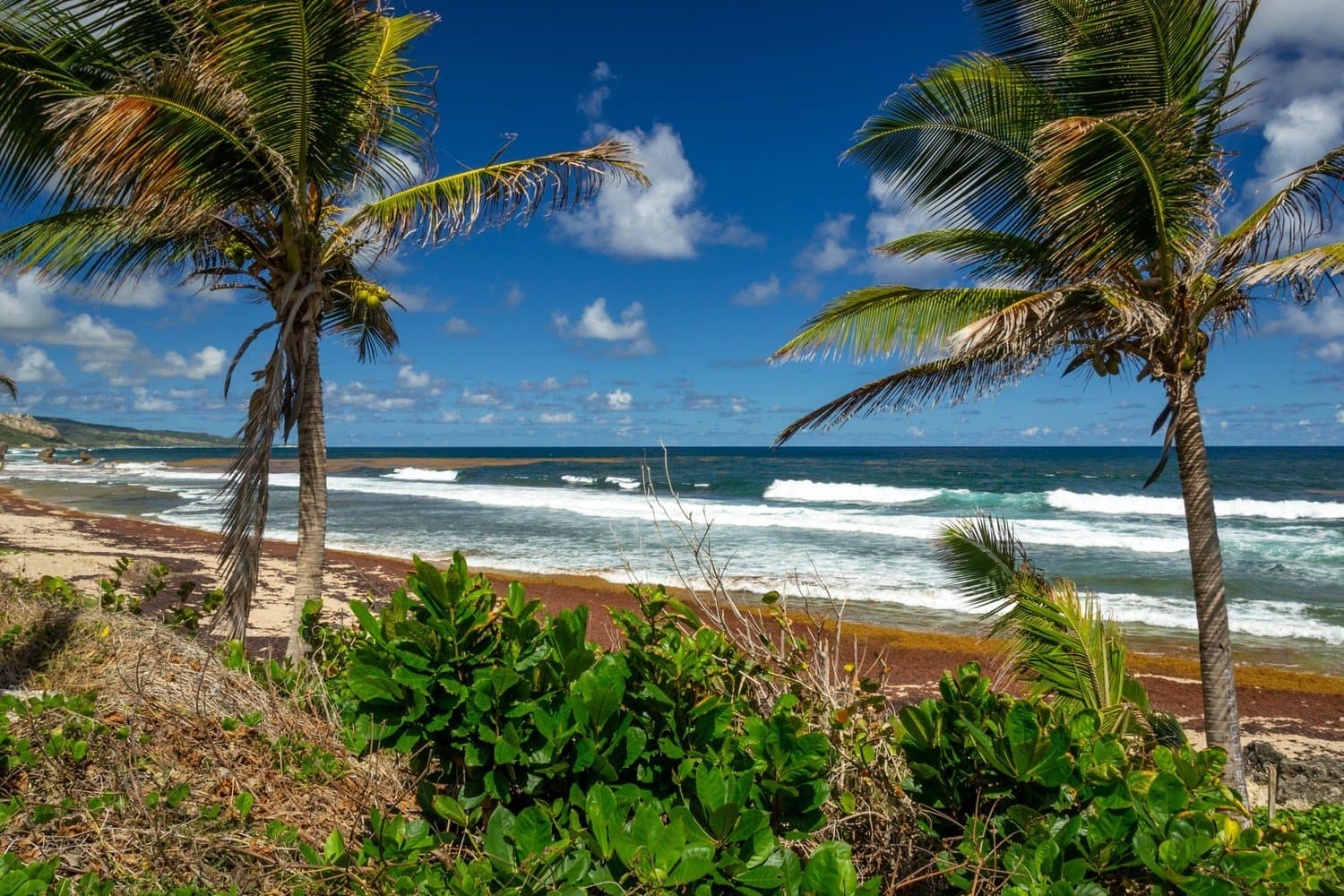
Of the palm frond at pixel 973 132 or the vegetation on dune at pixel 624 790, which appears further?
the palm frond at pixel 973 132

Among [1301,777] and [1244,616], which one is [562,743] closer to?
[1301,777]

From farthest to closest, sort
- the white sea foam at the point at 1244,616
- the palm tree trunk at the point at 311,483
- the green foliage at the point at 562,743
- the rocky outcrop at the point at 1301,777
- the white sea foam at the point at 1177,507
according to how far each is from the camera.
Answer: the white sea foam at the point at 1177,507 → the white sea foam at the point at 1244,616 → the rocky outcrop at the point at 1301,777 → the palm tree trunk at the point at 311,483 → the green foliage at the point at 562,743

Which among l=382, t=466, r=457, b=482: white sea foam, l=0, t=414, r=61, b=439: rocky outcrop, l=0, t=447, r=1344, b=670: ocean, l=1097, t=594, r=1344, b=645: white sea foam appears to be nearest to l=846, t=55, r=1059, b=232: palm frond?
l=0, t=447, r=1344, b=670: ocean

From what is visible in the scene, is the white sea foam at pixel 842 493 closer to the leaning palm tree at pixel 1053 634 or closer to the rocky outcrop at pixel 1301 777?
the rocky outcrop at pixel 1301 777

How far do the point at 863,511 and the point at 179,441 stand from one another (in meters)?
157

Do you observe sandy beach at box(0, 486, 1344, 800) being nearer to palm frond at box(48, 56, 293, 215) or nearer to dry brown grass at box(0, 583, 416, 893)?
dry brown grass at box(0, 583, 416, 893)

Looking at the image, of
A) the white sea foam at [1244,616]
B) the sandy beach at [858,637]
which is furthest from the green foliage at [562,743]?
the white sea foam at [1244,616]

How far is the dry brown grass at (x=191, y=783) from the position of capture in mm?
1974

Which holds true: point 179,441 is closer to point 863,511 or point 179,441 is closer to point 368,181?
point 863,511

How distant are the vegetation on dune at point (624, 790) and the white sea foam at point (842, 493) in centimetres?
3401

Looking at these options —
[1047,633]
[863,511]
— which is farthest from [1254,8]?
[863,511]

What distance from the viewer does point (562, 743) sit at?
164cm

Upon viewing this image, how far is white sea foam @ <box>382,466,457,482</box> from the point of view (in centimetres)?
5234

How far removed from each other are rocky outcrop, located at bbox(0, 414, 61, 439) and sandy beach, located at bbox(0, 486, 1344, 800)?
106923 mm
